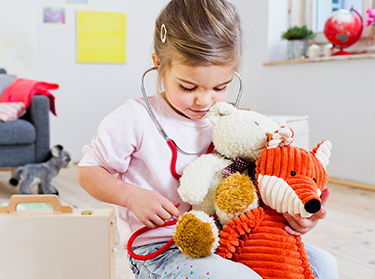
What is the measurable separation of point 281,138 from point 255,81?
2.40m

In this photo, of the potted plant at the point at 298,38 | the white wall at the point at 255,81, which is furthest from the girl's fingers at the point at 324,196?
the potted plant at the point at 298,38

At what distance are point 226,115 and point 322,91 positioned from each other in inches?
76.9

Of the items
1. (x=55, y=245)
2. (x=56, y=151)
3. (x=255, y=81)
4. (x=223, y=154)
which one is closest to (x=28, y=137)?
(x=56, y=151)

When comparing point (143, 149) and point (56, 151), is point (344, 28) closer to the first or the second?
point (56, 151)

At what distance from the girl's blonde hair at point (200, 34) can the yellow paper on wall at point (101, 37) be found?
104 inches

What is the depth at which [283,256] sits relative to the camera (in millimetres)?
602

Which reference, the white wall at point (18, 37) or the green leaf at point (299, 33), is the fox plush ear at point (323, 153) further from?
the white wall at point (18, 37)

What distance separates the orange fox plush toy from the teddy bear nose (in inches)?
1.3

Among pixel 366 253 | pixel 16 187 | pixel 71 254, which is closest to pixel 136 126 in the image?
pixel 71 254

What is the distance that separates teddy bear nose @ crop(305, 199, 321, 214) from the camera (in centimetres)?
55

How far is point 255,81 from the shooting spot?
2957 millimetres

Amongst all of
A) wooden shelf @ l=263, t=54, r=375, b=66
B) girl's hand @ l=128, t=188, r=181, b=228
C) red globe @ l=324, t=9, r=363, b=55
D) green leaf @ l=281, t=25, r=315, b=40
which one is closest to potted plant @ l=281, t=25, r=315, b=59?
green leaf @ l=281, t=25, r=315, b=40

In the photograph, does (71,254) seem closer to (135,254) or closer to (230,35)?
(135,254)

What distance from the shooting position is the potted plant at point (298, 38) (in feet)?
8.70
